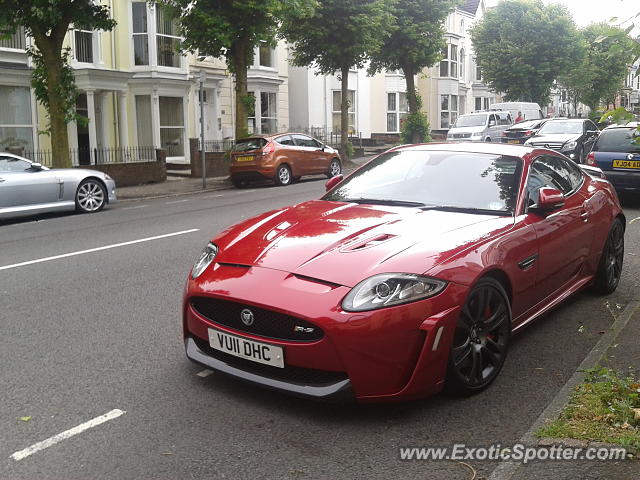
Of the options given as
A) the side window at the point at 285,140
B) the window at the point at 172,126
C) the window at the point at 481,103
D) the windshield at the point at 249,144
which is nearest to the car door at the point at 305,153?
the side window at the point at 285,140

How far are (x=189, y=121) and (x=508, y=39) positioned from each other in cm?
2856

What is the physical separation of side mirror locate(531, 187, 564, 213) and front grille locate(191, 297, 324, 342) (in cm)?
229

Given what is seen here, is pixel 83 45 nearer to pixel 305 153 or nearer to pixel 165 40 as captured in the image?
pixel 165 40

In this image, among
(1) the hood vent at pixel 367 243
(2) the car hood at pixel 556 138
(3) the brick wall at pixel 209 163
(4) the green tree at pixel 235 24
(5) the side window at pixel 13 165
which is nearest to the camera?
(1) the hood vent at pixel 367 243

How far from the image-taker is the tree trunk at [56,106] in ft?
56.2

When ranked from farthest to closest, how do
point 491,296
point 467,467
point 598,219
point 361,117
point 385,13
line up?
point 361,117
point 385,13
point 598,219
point 491,296
point 467,467

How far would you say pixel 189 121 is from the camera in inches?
1162

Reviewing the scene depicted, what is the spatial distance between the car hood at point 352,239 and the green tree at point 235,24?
1600cm

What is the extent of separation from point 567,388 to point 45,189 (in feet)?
40.0

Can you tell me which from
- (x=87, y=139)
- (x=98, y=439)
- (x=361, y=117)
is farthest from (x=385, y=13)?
(x=98, y=439)

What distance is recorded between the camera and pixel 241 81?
73.4 ft

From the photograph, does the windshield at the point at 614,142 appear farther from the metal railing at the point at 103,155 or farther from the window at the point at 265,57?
the window at the point at 265,57

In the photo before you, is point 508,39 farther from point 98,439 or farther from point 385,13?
point 98,439

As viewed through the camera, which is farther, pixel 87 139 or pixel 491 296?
pixel 87 139
